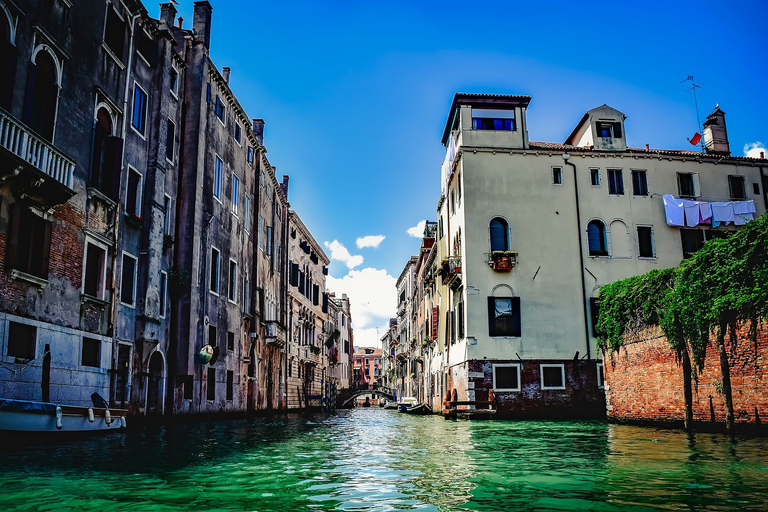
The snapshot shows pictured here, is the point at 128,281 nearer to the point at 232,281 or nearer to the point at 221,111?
the point at 232,281

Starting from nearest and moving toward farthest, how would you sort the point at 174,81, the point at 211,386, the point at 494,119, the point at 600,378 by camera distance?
the point at 174,81
the point at 211,386
the point at 600,378
the point at 494,119

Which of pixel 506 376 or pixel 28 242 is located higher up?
pixel 28 242

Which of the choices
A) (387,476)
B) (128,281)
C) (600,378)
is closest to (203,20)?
(128,281)

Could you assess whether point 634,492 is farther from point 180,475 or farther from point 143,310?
point 143,310

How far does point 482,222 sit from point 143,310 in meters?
13.9

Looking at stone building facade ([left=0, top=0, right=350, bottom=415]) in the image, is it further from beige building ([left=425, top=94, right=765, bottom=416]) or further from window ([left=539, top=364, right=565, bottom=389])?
window ([left=539, top=364, right=565, bottom=389])

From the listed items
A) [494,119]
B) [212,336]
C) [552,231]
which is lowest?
[212,336]

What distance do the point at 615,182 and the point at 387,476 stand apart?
2258 cm

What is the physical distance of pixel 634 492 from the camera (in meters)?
5.81

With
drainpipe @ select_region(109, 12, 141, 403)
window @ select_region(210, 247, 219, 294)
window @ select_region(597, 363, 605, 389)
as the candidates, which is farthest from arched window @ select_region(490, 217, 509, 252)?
drainpipe @ select_region(109, 12, 141, 403)

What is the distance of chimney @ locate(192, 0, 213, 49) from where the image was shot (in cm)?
2339

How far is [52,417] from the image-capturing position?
36.0 ft

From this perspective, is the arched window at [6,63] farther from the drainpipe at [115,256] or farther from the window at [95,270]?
the drainpipe at [115,256]

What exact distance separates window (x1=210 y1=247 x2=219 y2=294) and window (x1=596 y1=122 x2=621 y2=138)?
1691 cm
